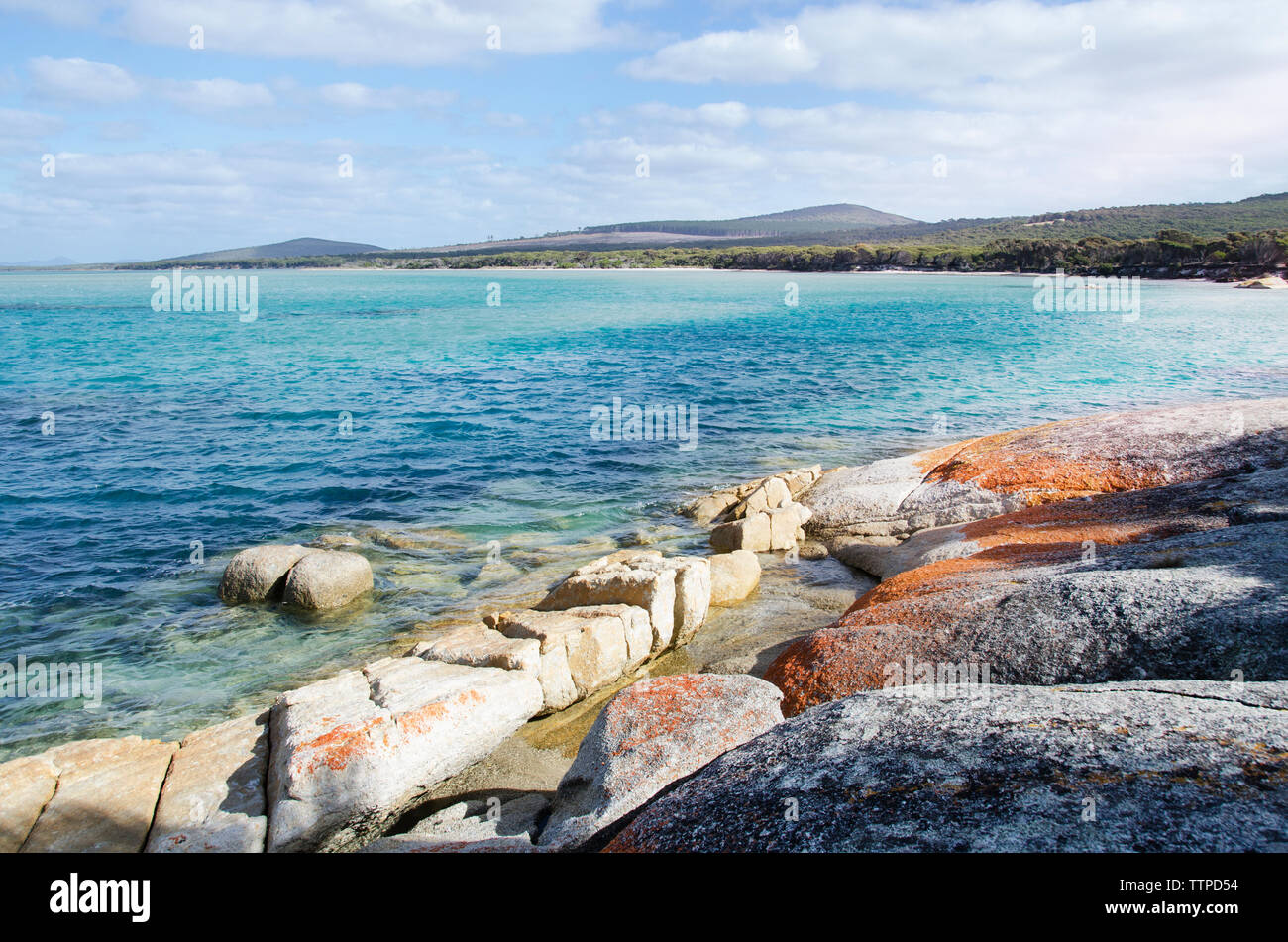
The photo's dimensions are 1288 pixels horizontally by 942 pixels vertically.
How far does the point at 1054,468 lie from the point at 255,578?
14.5 m

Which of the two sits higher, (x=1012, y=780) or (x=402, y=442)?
(x=402, y=442)

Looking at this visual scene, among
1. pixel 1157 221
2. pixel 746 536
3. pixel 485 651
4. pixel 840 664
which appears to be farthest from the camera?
pixel 1157 221

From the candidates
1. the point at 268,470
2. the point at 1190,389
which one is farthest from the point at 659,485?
the point at 1190,389

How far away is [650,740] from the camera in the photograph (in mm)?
5906

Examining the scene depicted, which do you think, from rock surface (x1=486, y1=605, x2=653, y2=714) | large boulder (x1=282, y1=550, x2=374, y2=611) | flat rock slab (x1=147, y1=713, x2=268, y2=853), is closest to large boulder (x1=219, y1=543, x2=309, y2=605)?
large boulder (x1=282, y1=550, x2=374, y2=611)

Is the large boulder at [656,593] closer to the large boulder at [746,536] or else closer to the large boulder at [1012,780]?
the large boulder at [746,536]

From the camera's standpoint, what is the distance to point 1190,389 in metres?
30.3

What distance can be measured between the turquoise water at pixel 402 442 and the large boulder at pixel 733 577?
108 inches

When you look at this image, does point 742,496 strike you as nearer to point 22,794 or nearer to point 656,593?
point 656,593

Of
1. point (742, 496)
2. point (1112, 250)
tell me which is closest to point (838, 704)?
point (742, 496)

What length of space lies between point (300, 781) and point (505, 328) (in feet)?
197

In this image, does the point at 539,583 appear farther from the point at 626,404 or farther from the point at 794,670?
the point at 626,404

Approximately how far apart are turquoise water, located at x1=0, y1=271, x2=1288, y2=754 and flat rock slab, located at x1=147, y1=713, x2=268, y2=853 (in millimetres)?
1783

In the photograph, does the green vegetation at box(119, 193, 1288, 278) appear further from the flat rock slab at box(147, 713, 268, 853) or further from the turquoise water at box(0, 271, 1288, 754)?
the flat rock slab at box(147, 713, 268, 853)
